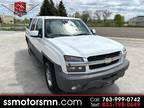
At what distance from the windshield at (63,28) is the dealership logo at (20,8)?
36.6 m

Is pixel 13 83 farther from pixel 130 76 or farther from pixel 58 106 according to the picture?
pixel 130 76

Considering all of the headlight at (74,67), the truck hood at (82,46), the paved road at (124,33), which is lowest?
the paved road at (124,33)

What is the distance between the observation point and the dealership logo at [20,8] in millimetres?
40594

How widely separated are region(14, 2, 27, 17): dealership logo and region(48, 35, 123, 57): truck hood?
3775cm

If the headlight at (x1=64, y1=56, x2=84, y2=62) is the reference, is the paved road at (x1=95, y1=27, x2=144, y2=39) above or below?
below

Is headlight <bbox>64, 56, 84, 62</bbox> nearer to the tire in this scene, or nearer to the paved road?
the tire

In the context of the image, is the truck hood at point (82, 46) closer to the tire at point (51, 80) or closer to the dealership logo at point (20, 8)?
the tire at point (51, 80)

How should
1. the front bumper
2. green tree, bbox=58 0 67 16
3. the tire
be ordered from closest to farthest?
the front bumper → the tire → green tree, bbox=58 0 67 16

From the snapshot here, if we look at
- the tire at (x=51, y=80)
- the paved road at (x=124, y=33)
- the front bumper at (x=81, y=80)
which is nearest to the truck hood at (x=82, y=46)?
→ the front bumper at (x=81, y=80)

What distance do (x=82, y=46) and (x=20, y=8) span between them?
3906 centimetres

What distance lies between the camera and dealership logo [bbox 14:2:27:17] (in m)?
40.6

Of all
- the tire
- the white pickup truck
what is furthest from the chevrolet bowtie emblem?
the tire

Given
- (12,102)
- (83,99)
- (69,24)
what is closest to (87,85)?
(83,99)

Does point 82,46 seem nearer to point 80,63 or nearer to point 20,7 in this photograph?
point 80,63
